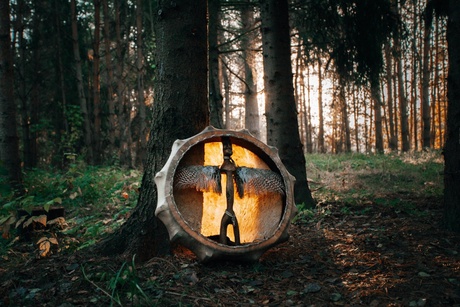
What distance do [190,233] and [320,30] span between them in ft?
15.2

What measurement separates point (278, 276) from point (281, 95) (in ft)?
9.33

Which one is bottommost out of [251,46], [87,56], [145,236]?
[145,236]

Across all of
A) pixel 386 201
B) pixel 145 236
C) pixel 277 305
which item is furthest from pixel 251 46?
pixel 277 305

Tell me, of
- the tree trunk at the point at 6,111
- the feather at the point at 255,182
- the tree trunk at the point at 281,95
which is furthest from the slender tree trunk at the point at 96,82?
the feather at the point at 255,182

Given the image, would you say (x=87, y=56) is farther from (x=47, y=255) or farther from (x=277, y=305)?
(x=277, y=305)

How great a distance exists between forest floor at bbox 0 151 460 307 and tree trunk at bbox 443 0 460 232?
0.86 feet

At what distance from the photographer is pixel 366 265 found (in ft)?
8.93

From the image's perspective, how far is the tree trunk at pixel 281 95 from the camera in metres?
4.82

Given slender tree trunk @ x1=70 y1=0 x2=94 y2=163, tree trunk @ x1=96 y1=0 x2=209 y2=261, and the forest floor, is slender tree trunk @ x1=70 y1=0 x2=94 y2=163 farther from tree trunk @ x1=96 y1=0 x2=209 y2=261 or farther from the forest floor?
tree trunk @ x1=96 y1=0 x2=209 y2=261

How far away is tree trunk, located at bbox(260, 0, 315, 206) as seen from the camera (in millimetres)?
4816

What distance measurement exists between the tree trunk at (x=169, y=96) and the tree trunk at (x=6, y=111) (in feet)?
11.0

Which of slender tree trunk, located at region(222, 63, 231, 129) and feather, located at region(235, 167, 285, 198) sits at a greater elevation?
slender tree trunk, located at region(222, 63, 231, 129)

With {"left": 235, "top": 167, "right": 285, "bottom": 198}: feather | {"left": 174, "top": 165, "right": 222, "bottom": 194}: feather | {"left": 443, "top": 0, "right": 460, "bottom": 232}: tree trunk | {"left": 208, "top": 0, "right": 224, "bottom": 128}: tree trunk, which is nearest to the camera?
{"left": 174, "top": 165, "right": 222, "bottom": 194}: feather

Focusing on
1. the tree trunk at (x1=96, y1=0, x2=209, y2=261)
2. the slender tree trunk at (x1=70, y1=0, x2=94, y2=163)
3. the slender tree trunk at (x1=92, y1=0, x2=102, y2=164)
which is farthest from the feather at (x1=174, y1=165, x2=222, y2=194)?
the slender tree trunk at (x1=92, y1=0, x2=102, y2=164)
